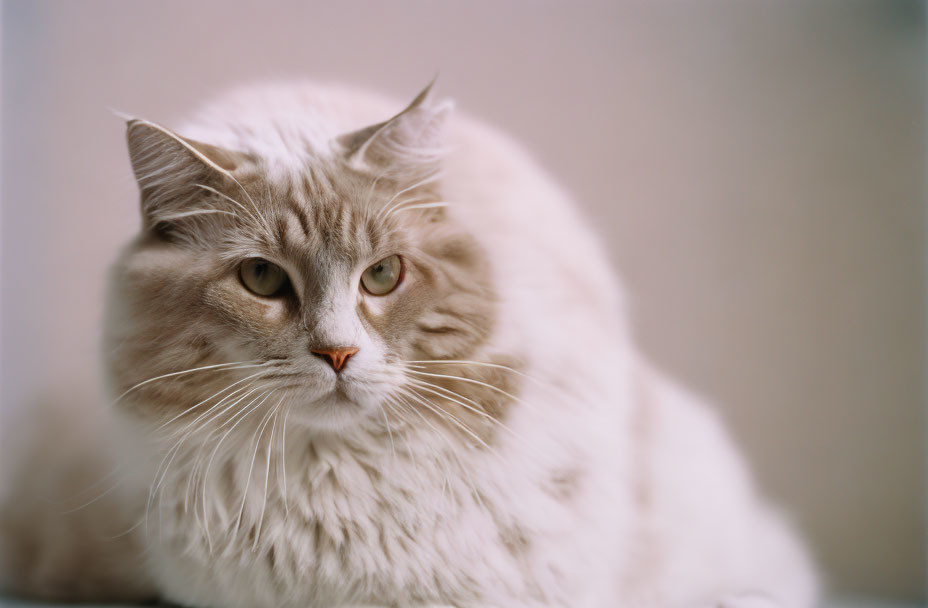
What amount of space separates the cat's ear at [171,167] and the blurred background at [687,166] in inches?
11.3

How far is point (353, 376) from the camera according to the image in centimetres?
92

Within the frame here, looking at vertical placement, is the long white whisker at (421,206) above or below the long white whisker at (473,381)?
above

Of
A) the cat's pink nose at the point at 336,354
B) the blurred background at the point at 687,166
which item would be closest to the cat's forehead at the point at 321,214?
the cat's pink nose at the point at 336,354

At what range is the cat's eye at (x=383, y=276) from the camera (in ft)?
3.25

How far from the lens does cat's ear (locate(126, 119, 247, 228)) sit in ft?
3.10

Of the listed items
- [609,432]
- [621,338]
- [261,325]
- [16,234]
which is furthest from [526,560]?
[16,234]

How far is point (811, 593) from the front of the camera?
4.51 feet

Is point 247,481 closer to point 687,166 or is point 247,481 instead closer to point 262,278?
point 262,278

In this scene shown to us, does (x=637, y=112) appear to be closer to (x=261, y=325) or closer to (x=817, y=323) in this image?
(x=817, y=323)

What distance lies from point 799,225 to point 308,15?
1129 mm

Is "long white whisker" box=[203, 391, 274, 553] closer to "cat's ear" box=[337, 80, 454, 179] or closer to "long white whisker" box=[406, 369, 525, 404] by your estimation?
"long white whisker" box=[406, 369, 525, 404]

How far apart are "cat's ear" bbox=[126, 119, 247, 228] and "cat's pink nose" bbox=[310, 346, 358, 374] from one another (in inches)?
10.7

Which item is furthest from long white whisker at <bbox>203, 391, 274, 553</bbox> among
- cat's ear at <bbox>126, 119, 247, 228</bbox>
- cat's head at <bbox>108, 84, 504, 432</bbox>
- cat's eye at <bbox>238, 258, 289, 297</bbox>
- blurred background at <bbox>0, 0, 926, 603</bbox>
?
blurred background at <bbox>0, 0, 926, 603</bbox>

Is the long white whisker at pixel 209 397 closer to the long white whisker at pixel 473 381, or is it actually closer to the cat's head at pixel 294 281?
the cat's head at pixel 294 281
